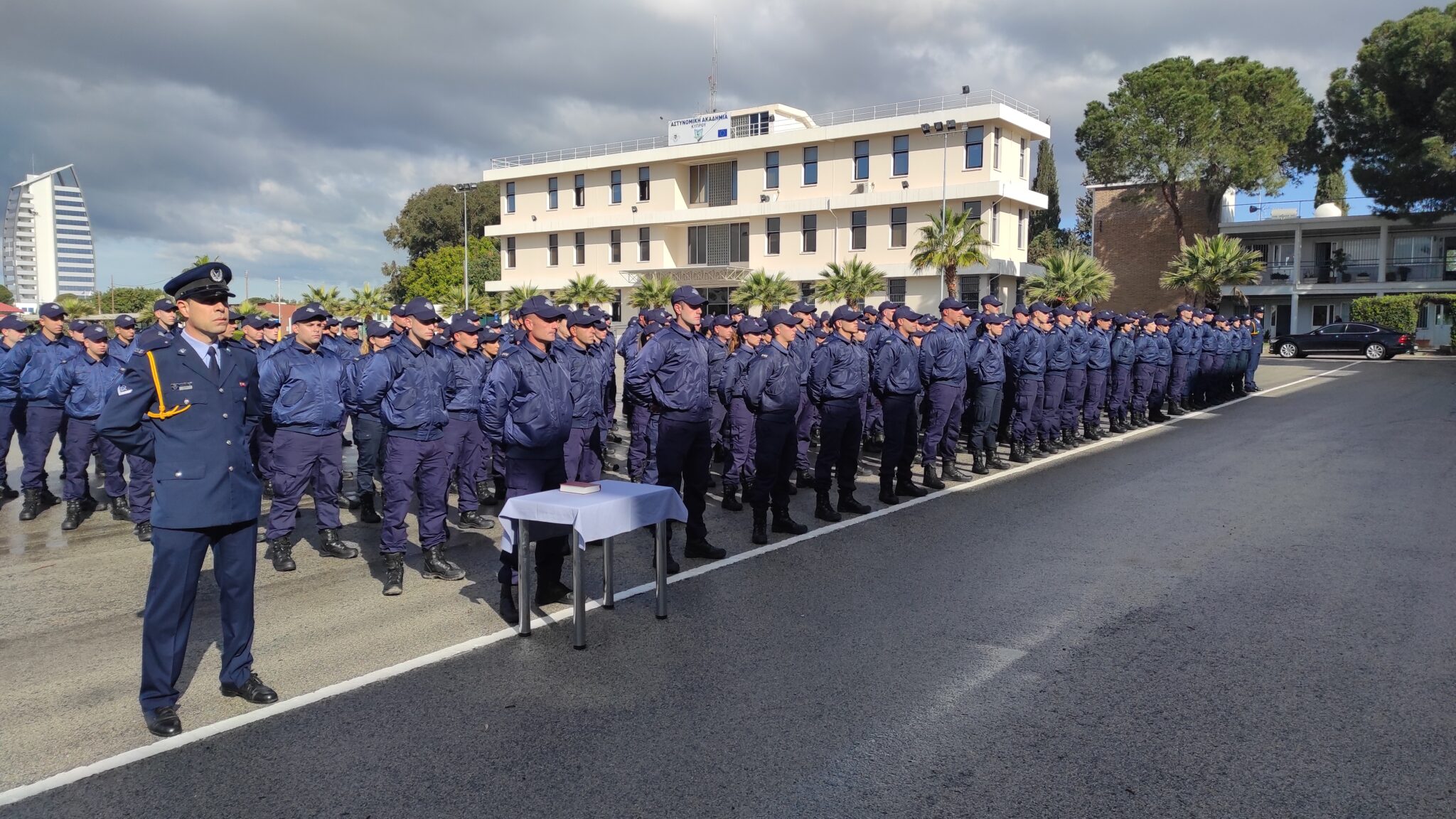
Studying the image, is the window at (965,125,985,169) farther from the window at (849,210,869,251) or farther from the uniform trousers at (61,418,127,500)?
the uniform trousers at (61,418,127,500)

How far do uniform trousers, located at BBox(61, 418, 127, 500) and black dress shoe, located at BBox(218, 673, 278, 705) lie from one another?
6025 millimetres

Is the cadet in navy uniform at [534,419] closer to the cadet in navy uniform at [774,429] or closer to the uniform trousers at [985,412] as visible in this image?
the cadet in navy uniform at [774,429]

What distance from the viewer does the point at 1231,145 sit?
45250mm

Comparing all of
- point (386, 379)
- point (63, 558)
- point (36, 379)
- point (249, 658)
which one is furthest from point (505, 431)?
point (36, 379)

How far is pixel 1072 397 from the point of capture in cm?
1388

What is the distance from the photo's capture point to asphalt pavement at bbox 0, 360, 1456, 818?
381 centimetres

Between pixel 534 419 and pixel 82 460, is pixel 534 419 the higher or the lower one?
the higher one

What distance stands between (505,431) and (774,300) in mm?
36041

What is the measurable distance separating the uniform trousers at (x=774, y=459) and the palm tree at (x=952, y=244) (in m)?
32.3

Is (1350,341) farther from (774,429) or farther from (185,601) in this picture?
(185,601)

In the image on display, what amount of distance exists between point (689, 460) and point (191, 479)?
3920 millimetres

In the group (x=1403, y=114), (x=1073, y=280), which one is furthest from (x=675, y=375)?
(x=1403, y=114)

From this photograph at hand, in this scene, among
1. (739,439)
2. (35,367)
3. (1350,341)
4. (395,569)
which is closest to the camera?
(395,569)

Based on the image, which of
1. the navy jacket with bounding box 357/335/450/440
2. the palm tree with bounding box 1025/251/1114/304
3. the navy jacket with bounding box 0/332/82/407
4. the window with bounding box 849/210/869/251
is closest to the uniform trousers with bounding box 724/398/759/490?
the navy jacket with bounding box 357/335/450/440
